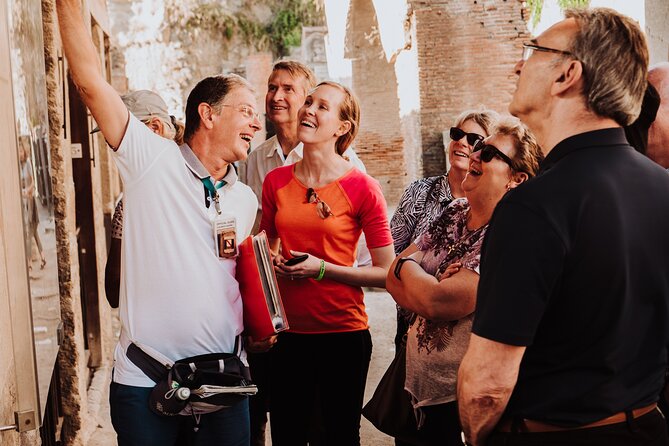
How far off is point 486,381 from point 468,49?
10721 mm

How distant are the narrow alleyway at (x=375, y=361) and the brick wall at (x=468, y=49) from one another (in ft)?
11.8

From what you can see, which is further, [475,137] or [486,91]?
[486,91]

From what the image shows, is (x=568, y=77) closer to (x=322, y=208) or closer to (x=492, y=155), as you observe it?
(x=492, y=155)

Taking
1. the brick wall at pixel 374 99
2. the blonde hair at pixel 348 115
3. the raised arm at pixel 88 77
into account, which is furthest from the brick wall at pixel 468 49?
the raised arm at pixel 88 77

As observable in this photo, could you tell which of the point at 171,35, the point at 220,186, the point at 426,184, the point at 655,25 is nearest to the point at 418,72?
the point at 655,25

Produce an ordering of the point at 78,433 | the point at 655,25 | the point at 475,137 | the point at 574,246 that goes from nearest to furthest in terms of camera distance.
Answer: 1. the point at 574,246
2. the point at 475,137
3. the point at 78,433
4. the point at 655,25

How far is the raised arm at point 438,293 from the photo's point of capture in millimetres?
2682

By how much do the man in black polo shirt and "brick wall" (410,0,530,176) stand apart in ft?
33.6

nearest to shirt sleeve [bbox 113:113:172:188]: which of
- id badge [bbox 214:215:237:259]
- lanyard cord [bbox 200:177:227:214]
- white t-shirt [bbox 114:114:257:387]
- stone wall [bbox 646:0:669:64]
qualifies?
white t-shirt [bbox 114:114:257:387]

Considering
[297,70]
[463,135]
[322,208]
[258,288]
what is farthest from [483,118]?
[258,288]

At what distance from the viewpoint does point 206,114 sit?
9.33ft

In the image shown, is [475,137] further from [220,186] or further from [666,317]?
[666,317]

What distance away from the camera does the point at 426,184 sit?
168 inches

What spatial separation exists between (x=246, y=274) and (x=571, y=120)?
136 cm
